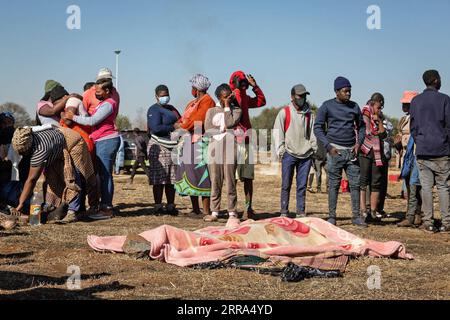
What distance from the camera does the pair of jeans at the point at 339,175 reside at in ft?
36.4

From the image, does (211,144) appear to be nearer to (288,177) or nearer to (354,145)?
(288,177)

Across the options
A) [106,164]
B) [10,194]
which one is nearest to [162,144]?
[106,164]

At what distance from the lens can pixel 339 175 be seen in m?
11.2

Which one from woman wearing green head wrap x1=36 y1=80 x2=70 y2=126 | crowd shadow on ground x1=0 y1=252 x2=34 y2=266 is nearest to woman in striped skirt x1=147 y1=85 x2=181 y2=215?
woman wearing green head wrap x1=36 y1=80 x2=70 y2=126

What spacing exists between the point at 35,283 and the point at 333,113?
6.07 meters

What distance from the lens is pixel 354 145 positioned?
11.2 m

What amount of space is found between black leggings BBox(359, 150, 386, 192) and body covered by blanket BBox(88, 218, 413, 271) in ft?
13.8

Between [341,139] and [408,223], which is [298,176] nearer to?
[341,139]

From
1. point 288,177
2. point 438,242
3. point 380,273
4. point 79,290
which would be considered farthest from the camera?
point 288,177

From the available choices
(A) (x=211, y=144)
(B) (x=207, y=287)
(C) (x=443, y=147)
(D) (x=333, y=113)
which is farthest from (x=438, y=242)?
(B) (x=207, y=287)

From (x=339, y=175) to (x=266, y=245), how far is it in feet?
12.2

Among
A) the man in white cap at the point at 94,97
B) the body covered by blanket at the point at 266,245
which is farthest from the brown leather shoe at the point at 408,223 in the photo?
the man in white cap at the point at 94,97

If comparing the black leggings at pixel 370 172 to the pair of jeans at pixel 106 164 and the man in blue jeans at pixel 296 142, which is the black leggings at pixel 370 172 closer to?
the man in blue jeans at pixel 296 142

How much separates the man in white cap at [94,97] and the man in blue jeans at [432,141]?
4.56 metres
